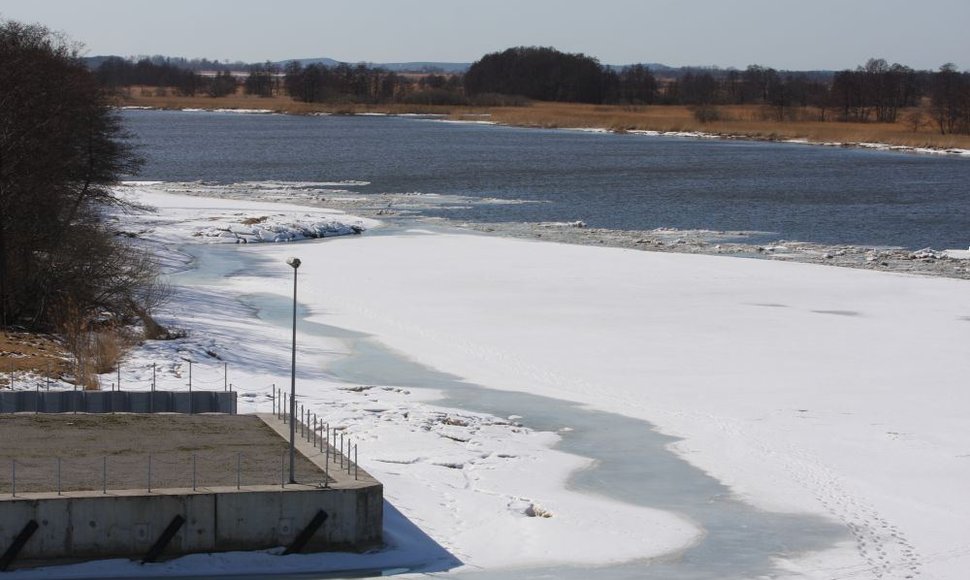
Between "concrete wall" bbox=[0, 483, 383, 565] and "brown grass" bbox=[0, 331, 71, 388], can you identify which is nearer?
"concrete wall" bbox=[0, 483, 383, 565]

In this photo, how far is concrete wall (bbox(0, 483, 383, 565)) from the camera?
47.1 feet

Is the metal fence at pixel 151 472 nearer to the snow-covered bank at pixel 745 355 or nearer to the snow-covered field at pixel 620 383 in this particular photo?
the snow-covered field at pixel 620 383

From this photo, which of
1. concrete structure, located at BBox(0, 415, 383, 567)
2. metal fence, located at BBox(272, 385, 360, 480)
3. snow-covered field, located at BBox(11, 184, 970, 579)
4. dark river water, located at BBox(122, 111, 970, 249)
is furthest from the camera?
dark river water, located at BBox(122, 111, 970, 249)

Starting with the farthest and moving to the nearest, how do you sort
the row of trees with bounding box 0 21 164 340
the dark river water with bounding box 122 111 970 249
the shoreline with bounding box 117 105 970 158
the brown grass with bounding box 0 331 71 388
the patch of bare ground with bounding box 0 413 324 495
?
the shoreline with bounding box 117 105 970 158, the dark river water with bounding box 122 111 970 249, the row of trees with bounding box 0 21 164 340, the brown grass with bounding box 0 331 71 388, the patch of bare ground with bounding box 0 413 324 495

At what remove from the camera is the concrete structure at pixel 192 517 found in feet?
47.1

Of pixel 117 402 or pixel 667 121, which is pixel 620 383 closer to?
pixel 117 402

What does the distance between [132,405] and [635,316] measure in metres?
13.0

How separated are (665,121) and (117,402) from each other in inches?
4842

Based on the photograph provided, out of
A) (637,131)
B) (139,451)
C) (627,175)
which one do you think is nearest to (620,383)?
(139,451)

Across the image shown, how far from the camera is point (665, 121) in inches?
5502

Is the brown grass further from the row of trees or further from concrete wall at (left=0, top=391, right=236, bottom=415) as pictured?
concrete wall at (left=0, top=391, right=236, bottom=415)

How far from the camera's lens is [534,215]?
180ft

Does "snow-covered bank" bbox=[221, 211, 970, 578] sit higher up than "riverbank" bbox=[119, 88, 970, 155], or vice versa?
"riverbank" bbox=[119, 88, 970, 155]

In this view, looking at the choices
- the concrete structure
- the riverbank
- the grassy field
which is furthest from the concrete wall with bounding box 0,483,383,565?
the grassy field
